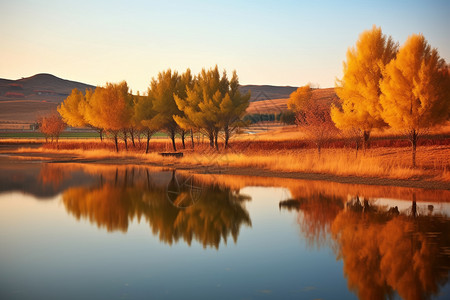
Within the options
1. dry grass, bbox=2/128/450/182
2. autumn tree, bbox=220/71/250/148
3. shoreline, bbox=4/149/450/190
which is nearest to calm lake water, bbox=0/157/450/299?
shoreline, bbox=4/149/450/190

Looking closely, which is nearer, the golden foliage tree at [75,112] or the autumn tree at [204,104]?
the autumn tree at [204,104]

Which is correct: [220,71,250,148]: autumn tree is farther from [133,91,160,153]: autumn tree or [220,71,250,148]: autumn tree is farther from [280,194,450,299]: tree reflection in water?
[280,194,450,299]: tree reflection in water

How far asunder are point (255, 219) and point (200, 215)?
1.94m

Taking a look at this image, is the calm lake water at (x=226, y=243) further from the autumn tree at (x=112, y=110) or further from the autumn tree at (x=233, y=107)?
the autumn tree at (x=112, y=110)

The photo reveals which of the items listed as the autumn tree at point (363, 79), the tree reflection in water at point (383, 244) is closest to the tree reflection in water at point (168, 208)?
the tree reflection in water at point (383, 244)

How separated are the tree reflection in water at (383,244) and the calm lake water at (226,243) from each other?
0.10 feet

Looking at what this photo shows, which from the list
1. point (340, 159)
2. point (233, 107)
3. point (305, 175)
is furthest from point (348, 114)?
point (233, 107)

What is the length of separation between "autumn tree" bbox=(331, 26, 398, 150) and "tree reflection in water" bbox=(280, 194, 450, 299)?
18.2m

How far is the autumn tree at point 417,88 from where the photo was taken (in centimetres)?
2539

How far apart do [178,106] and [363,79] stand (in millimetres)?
18648

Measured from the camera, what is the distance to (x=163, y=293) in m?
7.91

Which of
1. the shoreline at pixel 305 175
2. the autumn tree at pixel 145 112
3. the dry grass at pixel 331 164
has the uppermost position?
the autumn tree at pixel 145 112

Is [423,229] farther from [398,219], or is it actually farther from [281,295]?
[281,295]

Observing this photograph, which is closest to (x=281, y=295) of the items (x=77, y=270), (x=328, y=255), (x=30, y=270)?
(x=328, y=255)
